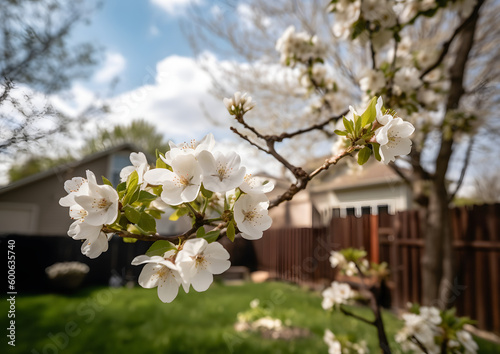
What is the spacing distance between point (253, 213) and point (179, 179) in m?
0.14

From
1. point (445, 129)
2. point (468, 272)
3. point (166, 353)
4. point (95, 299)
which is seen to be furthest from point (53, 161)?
point (468, 272)

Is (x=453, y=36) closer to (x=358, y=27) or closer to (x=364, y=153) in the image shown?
(x=358, y=27)

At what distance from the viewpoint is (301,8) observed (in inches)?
169

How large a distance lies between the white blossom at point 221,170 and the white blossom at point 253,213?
0.14ft

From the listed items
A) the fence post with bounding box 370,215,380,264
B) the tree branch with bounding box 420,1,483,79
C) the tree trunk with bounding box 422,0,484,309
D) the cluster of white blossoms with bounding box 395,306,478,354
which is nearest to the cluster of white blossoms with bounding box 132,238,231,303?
the cluster of white blossoms with bounding box 395,306,478,354

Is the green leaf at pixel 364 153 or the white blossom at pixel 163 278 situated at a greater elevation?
the green leaf at pixel 364 153

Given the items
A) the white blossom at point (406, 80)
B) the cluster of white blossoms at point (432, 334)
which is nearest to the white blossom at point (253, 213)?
the cluster of white blossoms at point (432, 334)

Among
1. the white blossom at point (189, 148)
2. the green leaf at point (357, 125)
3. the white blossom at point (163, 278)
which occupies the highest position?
the green leaf at point (357, 125)

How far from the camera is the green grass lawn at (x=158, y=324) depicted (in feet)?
8.38

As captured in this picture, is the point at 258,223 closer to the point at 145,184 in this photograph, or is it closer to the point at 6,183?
the point at 145,184

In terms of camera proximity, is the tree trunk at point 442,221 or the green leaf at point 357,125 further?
the tree trunk at point 442,221

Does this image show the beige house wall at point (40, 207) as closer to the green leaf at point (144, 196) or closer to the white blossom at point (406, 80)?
the white blossom at point (406, 80)

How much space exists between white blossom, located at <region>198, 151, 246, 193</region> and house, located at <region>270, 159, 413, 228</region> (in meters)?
5.97

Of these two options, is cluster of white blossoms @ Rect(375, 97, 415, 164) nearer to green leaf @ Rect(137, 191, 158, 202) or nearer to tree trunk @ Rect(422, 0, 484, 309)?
green leaf @ Rect(137, 191, 158, 202)
